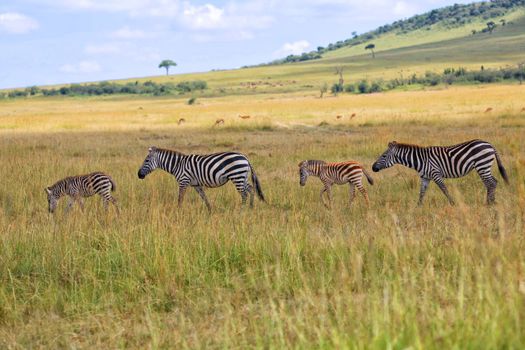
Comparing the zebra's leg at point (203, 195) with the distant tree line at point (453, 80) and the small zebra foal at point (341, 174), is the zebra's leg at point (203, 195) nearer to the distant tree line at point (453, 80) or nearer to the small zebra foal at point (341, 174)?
the small zebra foal at point (341, 174)

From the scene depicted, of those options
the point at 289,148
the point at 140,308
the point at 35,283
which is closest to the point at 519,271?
the point at 140,308

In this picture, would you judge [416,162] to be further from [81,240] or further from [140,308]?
[140,308]

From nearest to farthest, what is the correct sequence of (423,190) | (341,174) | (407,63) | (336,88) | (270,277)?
(270,277) < (423,190) < (341,174) < (336,88) < (407,63)

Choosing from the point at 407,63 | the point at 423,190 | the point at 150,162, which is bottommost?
the point at 423,190

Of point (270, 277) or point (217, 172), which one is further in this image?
point (217, 172)

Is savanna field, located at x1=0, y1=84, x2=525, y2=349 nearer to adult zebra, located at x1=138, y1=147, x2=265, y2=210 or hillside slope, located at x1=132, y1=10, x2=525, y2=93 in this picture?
adult zebra, located at x1=138, y1=147, x2=265, y2=210

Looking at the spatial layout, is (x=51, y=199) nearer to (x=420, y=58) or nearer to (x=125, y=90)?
(x=125, y=90)

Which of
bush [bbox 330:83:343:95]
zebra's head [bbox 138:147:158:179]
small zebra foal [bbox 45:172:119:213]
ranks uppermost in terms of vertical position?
zebra's head [bbox 138:147:158:179]

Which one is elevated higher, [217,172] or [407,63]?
[407,63]

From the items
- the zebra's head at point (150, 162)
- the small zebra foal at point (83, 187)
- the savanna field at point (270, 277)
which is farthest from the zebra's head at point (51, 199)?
the zebra's head at point (150, 162)

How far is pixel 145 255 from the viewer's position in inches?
260

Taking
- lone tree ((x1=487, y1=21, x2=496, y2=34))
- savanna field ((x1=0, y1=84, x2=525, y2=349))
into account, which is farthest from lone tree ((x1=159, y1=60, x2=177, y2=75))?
savanna field ((x1=0, y1=84, x2=525, y2=349))

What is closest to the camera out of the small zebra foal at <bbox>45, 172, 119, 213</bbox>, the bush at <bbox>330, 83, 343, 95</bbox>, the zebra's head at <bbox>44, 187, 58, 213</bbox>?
the small zebra foal at <bbox>45, 172, 119, 213</bbox>

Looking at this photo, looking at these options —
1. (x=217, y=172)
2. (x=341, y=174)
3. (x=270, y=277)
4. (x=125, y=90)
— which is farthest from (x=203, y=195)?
(x=125, y=90)
